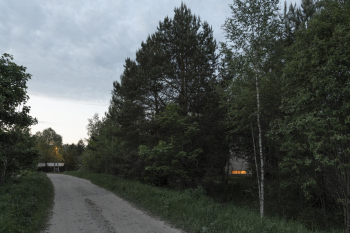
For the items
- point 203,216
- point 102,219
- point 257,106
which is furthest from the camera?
point 257,106

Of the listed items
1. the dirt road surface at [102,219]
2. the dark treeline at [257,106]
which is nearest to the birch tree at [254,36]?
the dark treeline at [257,106]

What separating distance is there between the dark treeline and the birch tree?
50mm

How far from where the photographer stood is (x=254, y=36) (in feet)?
35.9

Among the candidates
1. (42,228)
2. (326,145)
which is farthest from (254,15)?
(42,228)

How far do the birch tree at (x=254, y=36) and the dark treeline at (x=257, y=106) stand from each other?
0.16 feet

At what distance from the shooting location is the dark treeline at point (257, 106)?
306 inches

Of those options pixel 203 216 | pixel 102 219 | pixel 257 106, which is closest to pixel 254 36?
pixel 257 106

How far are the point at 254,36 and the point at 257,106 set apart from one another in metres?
3.69

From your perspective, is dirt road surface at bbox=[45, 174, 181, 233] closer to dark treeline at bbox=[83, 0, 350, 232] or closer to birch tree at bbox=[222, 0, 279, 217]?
dark treeline at bbox=[83, 0, 350, 232]

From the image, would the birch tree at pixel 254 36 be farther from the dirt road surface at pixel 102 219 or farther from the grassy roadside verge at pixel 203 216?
the dirt road surface at pixel 102 219

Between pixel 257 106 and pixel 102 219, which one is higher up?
pixel 257 106

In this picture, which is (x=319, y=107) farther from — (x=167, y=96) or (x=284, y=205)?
(x=167, y=96)

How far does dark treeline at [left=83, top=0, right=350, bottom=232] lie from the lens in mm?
7766

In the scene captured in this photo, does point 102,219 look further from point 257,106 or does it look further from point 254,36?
point 254,36
